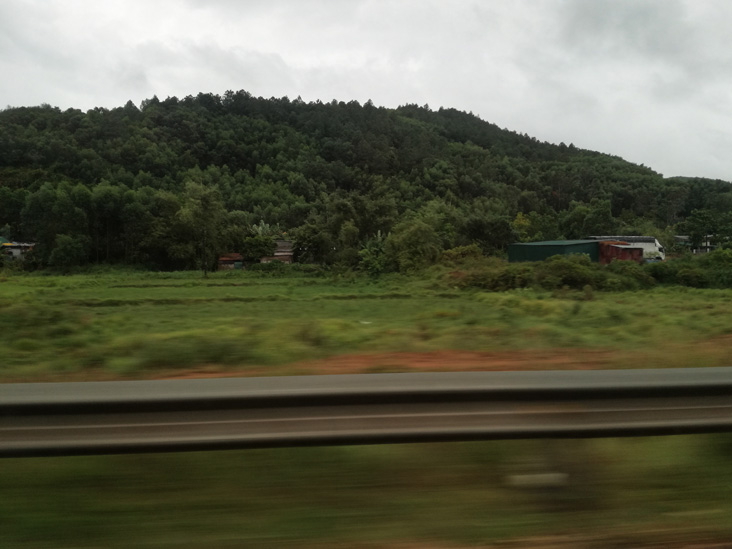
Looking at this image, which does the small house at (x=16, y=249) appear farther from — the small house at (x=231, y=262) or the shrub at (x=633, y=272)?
the shrub at (x=633, y=272)

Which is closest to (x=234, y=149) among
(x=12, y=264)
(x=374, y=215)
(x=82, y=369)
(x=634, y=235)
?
(x=374, y=215)

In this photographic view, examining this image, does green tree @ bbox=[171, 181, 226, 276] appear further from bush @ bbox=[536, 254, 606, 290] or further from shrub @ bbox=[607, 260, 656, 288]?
shrub @ bbox=[607, 260, 656, 288]

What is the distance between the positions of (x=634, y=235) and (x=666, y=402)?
2390 centimetres

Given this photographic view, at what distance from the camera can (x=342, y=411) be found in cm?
331

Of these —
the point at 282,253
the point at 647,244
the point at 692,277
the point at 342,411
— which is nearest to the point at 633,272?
the point at 647,244

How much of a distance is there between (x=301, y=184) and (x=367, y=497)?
87271mm

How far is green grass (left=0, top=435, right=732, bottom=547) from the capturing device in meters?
3.04

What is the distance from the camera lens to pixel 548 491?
3402 millimetres

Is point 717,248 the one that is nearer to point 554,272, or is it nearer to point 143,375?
point 554,272

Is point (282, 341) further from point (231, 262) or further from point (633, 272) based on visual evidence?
point (231, 262)

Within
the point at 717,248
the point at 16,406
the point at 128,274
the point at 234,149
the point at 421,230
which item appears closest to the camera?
the point at 16,406

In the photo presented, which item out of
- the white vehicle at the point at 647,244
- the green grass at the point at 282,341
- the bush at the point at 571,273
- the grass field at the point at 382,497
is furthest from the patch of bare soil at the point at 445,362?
the white vehicle at the point at 647,244

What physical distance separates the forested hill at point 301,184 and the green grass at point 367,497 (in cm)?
2343

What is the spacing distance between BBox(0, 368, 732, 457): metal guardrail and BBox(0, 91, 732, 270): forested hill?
23351 mm
